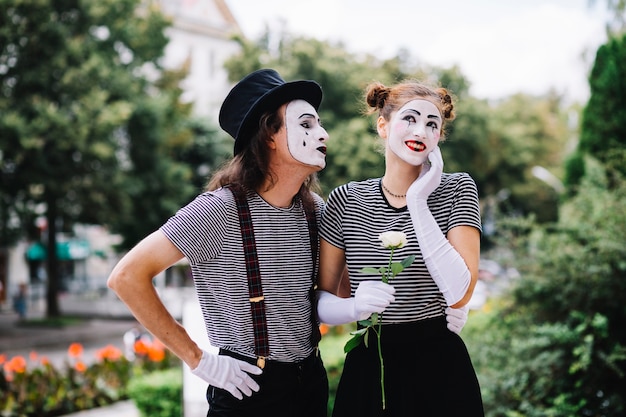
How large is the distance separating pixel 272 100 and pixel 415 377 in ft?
3.84

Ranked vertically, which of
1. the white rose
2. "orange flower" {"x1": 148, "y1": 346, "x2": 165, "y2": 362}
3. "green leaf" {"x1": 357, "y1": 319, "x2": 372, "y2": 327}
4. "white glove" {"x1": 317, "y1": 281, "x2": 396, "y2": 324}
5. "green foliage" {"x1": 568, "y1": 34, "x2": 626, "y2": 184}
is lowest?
"orange flower" {"x1": 148, "y1": 346, "x2": 165, "y2": 362}

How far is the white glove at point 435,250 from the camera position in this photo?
7.36ft

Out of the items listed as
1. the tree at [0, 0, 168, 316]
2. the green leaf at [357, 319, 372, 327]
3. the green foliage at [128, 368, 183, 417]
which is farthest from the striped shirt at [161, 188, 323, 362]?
the tree at [0, 0, 168, 316]

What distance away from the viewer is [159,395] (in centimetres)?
609

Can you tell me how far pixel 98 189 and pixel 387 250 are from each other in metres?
16.4

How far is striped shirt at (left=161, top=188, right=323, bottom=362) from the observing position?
243cm

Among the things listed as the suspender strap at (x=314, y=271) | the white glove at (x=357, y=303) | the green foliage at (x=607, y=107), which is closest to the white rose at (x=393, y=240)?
the white glove at (x=357, y=303)

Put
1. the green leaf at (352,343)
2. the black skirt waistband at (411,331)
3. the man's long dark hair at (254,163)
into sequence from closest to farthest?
the green leaf at (352,343), the black skirt waistband at (411,331), the man's long dark hair at (254,163)

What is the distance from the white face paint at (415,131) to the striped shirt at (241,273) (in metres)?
0.52

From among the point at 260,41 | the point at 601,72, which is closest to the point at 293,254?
the point at 601,72

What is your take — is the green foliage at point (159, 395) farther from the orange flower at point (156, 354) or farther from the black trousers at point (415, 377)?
the black trousers at point (415, 377)

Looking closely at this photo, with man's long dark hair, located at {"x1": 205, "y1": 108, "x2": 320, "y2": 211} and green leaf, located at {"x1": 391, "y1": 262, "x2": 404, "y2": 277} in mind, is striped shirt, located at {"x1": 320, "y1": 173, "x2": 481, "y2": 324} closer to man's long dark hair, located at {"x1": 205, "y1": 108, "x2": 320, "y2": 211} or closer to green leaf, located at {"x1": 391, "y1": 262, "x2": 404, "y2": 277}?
green leaf, located at {"x1": 391, "y1": 262, "x2": 404, "y2": 277}

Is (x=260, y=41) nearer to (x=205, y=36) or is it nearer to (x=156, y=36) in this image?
(x=156, y=36)

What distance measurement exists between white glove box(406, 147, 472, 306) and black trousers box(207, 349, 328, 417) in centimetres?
64
